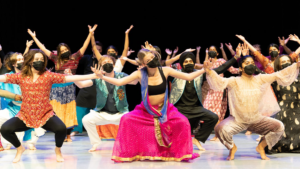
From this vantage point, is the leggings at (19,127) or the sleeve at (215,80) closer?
the leggings at (19,127)

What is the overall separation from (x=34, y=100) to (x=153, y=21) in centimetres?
434

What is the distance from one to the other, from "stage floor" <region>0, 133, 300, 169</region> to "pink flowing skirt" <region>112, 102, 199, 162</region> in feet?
0.49

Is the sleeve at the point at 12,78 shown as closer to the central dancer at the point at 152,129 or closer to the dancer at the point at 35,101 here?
the dancer at the point at 35,101

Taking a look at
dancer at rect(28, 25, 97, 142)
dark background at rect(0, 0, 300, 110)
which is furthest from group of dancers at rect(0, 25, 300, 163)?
dark background at rect(0, 0, 300, 110)

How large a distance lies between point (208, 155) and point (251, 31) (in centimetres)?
413

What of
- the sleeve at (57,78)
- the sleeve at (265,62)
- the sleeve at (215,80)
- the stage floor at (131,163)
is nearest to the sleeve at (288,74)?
the sleeve at (215,80)

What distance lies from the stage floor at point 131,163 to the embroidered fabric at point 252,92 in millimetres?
582

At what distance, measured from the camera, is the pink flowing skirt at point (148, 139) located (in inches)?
178

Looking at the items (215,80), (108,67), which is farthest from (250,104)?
(108,67)

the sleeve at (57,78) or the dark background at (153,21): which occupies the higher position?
the dark background at (153,21)

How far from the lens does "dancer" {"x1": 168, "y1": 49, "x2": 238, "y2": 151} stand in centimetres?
549

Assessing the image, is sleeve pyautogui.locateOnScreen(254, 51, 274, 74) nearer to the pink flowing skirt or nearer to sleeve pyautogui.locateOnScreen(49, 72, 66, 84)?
the pink flowing skirt

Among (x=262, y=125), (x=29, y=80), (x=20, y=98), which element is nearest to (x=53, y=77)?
(x=29, y=80)

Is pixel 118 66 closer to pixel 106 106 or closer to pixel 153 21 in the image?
pixel 106 106
